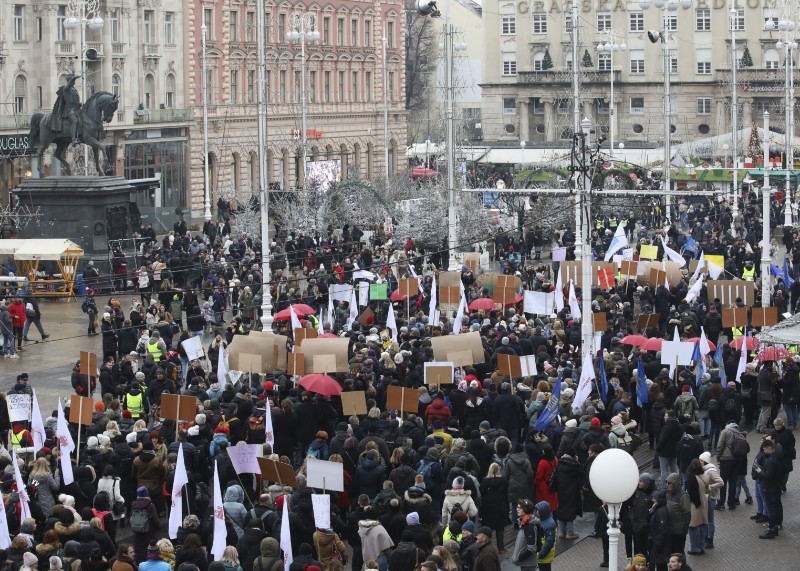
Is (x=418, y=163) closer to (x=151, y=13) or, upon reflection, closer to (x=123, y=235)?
(x=151, y=13)

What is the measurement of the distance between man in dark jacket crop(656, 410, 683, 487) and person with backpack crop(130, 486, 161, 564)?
7.31 metres

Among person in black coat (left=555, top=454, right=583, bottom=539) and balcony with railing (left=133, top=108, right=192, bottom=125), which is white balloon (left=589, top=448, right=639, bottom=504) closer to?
person in black coat (left=555, top=454, right=583, bottom=539)

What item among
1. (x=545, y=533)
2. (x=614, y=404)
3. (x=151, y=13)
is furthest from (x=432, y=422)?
(x=151, y=13)

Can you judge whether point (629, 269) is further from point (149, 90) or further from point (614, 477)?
point (149, 90)

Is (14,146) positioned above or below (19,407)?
above

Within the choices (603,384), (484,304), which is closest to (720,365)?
(603,384)

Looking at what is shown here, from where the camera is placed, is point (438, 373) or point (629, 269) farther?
point (629, 269)

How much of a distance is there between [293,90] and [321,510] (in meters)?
66.5

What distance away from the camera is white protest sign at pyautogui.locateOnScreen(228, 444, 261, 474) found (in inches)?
886

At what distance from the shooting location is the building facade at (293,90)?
259ft

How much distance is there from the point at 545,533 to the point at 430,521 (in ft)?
4.46

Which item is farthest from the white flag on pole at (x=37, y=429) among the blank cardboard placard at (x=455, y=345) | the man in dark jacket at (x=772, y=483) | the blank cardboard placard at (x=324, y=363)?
the man in dark jacket at (x=772, y=483)

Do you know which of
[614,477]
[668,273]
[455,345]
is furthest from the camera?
[668,273]

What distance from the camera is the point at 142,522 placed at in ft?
68.7
